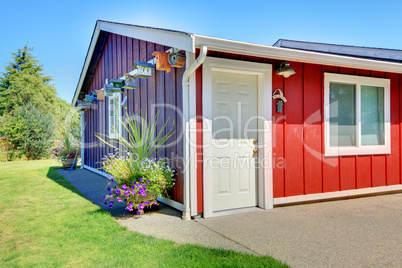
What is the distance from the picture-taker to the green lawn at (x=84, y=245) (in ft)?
7.86

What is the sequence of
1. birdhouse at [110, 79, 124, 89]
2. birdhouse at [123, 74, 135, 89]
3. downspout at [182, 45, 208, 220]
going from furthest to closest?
birdhouse at [110, 79, 124, 89], birdhouse at [123, 74, 135, 89], downspout at [182, 45, 208, 220]

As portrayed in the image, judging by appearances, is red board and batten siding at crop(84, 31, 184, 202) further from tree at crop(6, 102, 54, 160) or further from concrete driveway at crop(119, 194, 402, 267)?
tree at crop(6, 102, 54, 160)

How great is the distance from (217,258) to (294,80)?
3086mm

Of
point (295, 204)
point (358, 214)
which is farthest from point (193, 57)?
point (358, 214)

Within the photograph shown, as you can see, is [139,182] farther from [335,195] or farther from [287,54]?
[335,195]

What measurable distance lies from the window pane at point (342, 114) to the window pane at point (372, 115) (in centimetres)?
24

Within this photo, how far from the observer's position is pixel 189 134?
3.71 metres

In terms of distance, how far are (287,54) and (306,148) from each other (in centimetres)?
156

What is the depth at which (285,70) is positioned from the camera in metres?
4.11

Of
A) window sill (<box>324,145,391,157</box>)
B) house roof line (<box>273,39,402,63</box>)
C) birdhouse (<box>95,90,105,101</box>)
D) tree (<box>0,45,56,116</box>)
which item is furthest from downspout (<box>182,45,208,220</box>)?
tree (<box>0,45,56,116</box>)

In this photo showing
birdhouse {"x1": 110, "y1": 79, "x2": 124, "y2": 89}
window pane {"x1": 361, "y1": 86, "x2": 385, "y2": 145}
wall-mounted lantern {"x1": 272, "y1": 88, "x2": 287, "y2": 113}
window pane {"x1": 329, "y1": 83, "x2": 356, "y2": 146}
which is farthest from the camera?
birdhouse {"x1": 110, "y1": 79, "x2": 124, "y2": 89}

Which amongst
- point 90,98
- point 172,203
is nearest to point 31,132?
point 90,98

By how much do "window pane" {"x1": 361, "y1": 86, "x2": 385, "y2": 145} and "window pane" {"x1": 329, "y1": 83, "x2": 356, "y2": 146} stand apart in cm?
24

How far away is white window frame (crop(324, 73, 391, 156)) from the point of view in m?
4.69
